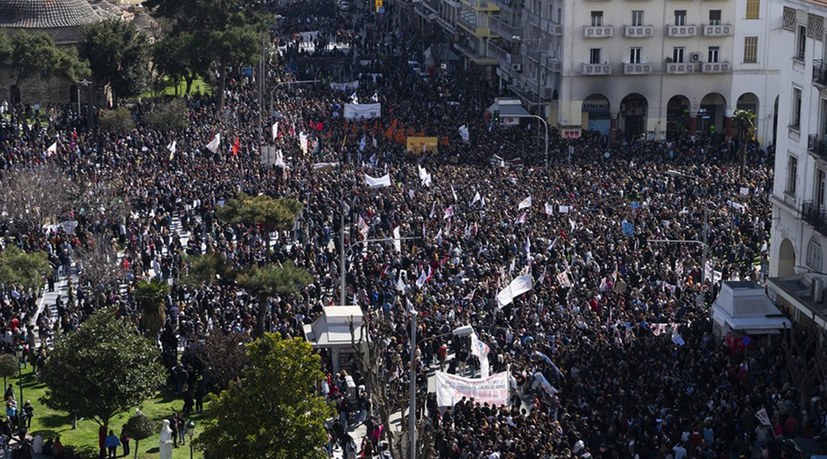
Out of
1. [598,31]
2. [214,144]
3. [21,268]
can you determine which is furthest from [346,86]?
[21,268]

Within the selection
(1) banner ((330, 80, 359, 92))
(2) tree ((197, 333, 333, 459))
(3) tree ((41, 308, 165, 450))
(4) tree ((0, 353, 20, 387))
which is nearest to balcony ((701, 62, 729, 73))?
(1) banner ((330, 80, 359, 92))

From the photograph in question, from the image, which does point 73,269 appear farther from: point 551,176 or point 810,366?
point 810,366

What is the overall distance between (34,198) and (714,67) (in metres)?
41.5

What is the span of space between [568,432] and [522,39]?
6315cm

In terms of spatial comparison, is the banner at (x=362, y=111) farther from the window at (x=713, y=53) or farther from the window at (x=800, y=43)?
the window at (x=800, y=43)

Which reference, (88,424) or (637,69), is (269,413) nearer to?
(88,424)

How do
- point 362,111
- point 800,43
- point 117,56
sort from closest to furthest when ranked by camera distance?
point 800,43 < point 362,111 < point 117,56

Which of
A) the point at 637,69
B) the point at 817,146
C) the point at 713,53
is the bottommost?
the point at 817,146

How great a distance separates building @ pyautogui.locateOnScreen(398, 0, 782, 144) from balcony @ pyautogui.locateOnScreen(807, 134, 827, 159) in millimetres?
37049

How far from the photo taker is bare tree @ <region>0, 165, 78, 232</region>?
211 ft

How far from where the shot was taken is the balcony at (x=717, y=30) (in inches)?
3533

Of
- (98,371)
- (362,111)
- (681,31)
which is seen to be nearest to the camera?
(98,371)

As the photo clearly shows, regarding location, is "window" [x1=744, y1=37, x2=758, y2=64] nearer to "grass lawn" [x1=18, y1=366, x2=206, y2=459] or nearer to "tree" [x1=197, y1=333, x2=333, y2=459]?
"grass lawn" [x1=18, y1=366, x2=206, y2=459]

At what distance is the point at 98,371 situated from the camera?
41688 millimetres
